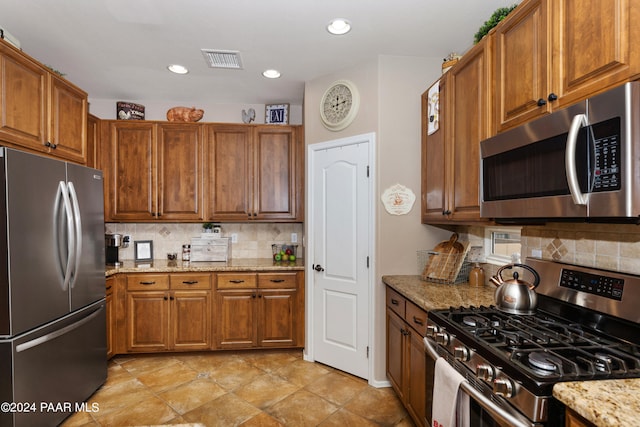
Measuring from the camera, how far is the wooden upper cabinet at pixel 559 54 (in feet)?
3.55

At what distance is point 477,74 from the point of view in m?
1.87

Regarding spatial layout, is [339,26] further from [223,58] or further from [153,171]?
[153,171]

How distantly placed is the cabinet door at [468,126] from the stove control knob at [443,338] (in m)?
0.74

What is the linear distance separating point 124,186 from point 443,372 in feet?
11.0

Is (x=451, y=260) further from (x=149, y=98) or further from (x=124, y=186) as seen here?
(x=149, y=98)

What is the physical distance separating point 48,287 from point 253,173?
1967 millimetres

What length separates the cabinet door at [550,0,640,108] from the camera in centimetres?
106

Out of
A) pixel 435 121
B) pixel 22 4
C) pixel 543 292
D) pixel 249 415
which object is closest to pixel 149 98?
→ pixel 22 4

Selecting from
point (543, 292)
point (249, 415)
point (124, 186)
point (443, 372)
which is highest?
point (124, 186)

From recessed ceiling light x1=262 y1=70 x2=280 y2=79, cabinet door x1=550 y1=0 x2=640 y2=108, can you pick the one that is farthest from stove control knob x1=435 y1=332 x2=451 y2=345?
recessed ceiling light x1=262 y1=70 x2=280 y2=79

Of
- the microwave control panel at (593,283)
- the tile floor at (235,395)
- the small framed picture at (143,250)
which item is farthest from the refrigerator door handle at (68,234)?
the microwave control panel at (593,283)

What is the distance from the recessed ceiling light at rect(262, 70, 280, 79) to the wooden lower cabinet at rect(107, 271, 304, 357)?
1876 mm

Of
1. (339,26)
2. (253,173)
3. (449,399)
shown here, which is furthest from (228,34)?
(449,399)

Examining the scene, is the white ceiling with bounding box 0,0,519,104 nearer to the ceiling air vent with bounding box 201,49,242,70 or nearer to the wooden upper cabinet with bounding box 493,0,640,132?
the ceiling air vent with bounding box 201,49,242,70
